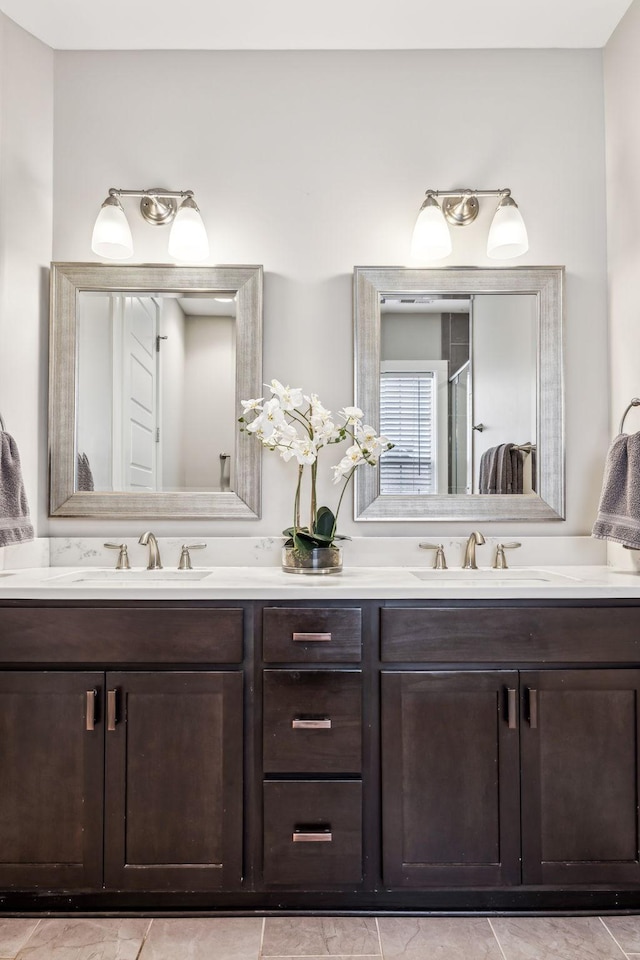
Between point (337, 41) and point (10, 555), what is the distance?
1988 millimetres

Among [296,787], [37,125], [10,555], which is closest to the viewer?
[296,787]

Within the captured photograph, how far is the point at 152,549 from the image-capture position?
1.98 metres

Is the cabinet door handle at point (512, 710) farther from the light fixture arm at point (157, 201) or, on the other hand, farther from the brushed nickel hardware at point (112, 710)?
the light fixture arm at point (157, 201)

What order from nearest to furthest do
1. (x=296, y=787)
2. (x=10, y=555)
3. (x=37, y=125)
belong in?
(x=296, y=787)
(x=10, y=555)
(x=37, y=125)

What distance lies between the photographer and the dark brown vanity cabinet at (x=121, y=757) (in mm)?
1523

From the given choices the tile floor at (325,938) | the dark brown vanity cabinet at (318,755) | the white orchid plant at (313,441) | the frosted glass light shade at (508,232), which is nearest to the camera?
the tile floor at (325,938)

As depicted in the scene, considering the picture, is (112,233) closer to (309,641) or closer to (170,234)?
(170,234)

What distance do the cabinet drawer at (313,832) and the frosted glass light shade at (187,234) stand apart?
5.20 feet

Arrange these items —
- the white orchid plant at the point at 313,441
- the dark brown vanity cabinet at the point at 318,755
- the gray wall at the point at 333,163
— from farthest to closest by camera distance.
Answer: the gray wall at the point at 333,163
the white orchid plant at the point at 313,441
the dark brown vanity cabinet at the point at 318,755

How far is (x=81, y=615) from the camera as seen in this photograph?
1.55 meters

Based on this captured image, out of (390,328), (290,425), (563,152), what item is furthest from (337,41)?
(290,425)

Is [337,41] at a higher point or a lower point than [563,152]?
higher

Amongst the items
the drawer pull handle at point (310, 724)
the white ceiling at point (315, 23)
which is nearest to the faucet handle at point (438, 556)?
the drawer pull handle at point (310, 724)

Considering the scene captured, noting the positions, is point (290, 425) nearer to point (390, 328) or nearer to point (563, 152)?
point (390, 328)
